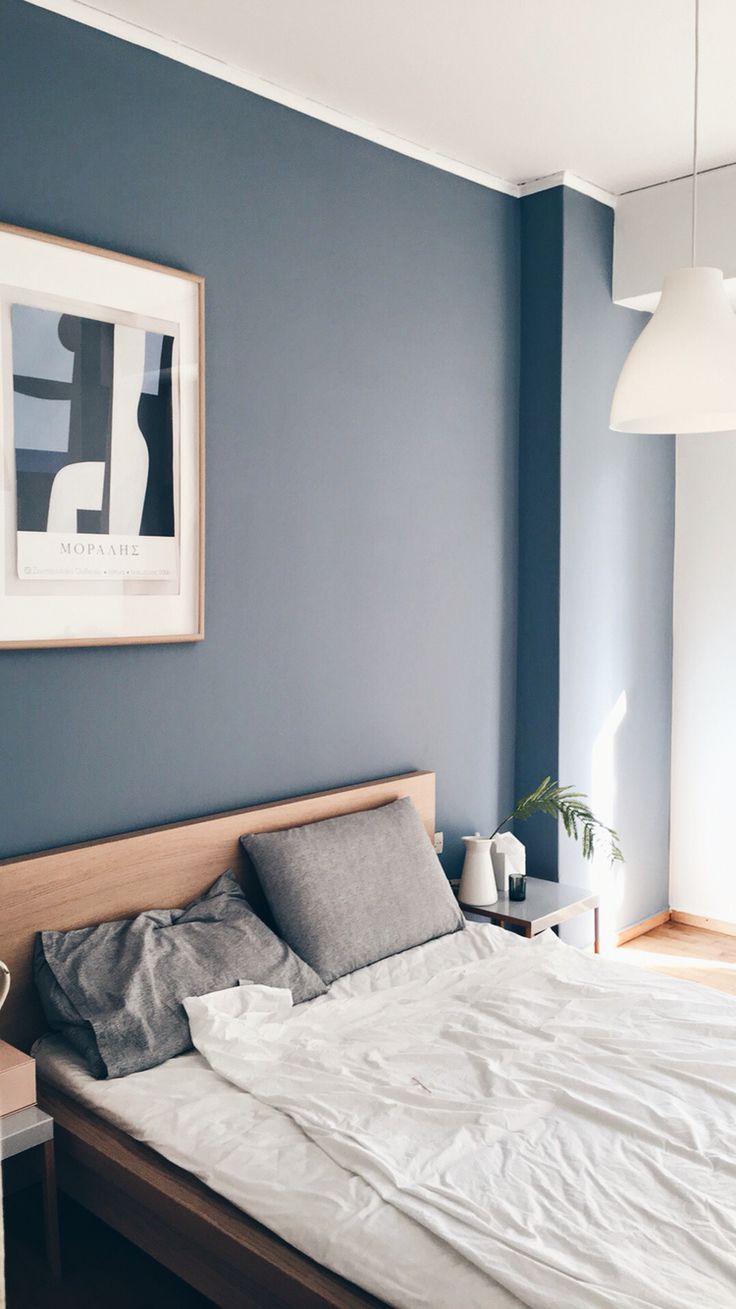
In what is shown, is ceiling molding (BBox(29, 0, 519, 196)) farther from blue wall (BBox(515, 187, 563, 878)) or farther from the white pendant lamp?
the white pendant lamp

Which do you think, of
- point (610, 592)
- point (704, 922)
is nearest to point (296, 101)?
point (610, 592)

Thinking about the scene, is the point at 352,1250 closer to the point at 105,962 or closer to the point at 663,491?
the point at 105,962

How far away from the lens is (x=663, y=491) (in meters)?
4.32

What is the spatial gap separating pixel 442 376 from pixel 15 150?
1.55m

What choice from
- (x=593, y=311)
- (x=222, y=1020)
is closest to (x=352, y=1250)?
(x=222, y=1020)

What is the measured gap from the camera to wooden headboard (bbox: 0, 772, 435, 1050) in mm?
2322

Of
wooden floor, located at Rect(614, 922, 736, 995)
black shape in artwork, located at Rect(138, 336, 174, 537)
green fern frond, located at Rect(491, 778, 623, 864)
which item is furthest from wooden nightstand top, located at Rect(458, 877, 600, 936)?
black shape in artwork, located at Rect(138, 336, 174, 537)

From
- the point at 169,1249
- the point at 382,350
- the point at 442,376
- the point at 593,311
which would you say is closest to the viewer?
the point at 169,1249

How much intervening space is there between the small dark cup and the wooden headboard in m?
0.68

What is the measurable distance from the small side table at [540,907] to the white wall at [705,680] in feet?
3.42

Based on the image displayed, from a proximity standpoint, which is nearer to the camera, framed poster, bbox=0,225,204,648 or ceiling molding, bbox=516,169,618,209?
framed poster, bbox=0,225,204,648

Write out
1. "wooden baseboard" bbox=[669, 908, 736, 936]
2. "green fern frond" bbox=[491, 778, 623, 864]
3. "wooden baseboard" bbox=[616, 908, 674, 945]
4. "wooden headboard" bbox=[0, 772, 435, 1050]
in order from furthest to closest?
"wooden baseboard" bbox=[669, 908, 736, 936] < "wooden baseboard" bbox=[616, 908, 674, 945] < "green fern frond" bbox=[491, 778, 623, 864] < "wooden headboard" bbox=[0, 772, 435, 1050]

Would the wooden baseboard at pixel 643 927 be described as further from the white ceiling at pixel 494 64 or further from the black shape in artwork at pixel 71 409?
the white ceiling at pixel 494 64

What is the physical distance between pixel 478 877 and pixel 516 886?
129mm
